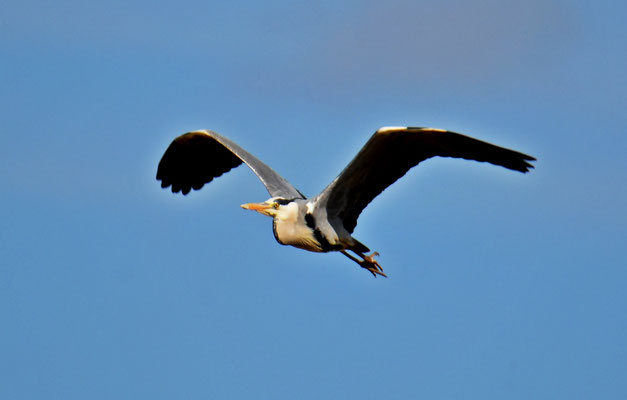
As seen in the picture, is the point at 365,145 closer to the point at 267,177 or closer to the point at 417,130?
the point at 417,130

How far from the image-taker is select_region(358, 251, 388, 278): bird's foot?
13.6 m

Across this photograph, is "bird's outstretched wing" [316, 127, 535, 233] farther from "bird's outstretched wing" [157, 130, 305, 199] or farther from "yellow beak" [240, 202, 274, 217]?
"bird's outstretched wing" [157, 130, 305, 199]

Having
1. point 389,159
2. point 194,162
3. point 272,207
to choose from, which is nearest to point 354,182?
point 389,159

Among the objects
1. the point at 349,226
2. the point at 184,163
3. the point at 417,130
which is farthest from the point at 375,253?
the point at 184,163

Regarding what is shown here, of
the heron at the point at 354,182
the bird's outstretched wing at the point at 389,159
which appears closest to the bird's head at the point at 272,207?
the heron at the point at 354,182

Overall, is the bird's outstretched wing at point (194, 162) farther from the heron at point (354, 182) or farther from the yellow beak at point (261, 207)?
the yellow beak at point (261, 207)

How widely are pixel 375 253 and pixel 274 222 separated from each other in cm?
138

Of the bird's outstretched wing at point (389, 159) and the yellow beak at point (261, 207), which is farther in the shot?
the yellow beak at point (261, 207)

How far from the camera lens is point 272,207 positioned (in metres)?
13.5

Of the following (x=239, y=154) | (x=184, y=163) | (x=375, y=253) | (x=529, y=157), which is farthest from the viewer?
(x=184, y=163)

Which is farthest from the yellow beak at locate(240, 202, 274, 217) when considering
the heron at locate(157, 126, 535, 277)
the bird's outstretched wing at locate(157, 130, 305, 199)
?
the bird's outstretched wing at locate(157, 130, 305, 199)

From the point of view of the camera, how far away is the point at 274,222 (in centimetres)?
1350

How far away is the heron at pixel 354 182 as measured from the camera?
39.3 ft

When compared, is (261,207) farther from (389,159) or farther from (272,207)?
(389,159)
